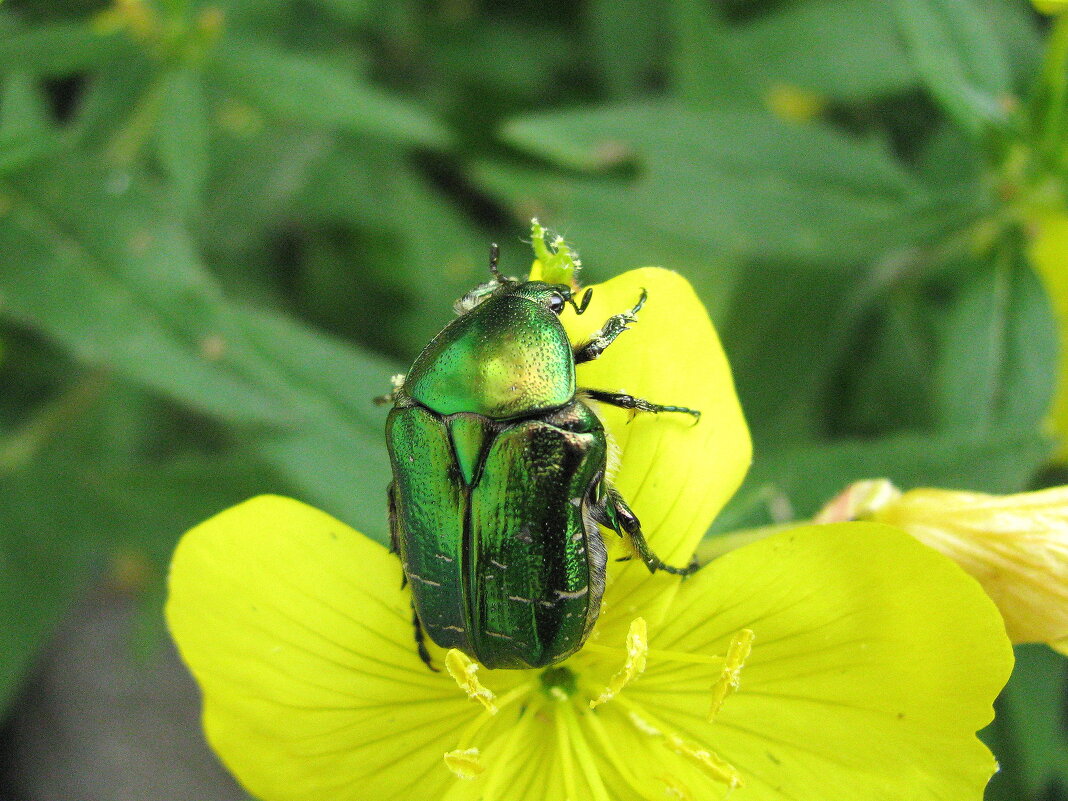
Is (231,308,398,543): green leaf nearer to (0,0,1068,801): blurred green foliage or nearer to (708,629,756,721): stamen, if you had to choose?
(0,0,1068,801): blurred green foliage

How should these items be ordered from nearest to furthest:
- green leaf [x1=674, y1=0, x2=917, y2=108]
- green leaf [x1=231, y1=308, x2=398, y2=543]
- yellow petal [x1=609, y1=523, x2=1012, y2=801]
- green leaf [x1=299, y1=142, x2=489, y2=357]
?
yellow petal [x1=609, y1=523, x2=1012, y2=801] < green leaf [x1=231, y1=308, x2=398, y2=543] < green leaf [x1=674, y1=0, x2=917, y2=108] < green leaf [x1=299, y1=142, x2=489, y2=357]

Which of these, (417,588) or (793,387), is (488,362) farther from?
(793,387)

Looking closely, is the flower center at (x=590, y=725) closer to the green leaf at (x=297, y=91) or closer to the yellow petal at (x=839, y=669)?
the yellow petal at (x=839, y=669)

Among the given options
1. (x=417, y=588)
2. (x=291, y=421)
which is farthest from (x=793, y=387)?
(x=417, y=588)

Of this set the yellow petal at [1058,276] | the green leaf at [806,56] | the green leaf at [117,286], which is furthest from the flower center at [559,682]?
the green leaf at [806,56]

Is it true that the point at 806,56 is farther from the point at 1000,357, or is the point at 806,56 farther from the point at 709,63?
the point at 1000,357

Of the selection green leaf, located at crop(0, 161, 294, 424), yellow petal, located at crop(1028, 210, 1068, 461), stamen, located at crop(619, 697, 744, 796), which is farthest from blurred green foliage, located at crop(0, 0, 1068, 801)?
stamen, located at crop(619, 697, 744, 796)
